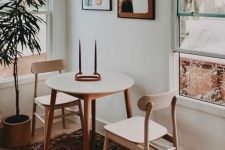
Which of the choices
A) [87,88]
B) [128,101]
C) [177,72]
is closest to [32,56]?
[87,88]

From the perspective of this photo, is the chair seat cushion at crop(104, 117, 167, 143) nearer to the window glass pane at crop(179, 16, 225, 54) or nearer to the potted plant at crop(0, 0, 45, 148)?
the window glass pane at crop(179, 16, 225, 54)

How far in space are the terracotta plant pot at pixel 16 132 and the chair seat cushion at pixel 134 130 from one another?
119cm

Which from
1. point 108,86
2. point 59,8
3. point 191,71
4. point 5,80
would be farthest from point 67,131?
point 191,71

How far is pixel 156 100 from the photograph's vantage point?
213cm

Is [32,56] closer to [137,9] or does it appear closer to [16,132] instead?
[16,132]

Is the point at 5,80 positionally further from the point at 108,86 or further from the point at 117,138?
the point at 117,138

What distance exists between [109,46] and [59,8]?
90cm

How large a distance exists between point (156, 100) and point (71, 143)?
152 centimetres

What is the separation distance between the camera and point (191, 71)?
2695 mm

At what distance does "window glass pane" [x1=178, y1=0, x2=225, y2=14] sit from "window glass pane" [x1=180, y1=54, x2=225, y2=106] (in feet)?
1.22

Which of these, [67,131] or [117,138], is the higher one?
[117,138]

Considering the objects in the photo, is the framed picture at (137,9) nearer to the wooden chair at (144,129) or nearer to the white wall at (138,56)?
the white wall at (138,56)

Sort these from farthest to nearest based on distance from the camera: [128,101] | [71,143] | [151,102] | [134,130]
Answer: [71,143]
[128,101]
[134,130]
[151,102]

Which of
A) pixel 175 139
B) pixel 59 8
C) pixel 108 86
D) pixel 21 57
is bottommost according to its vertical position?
pixel 175 139
